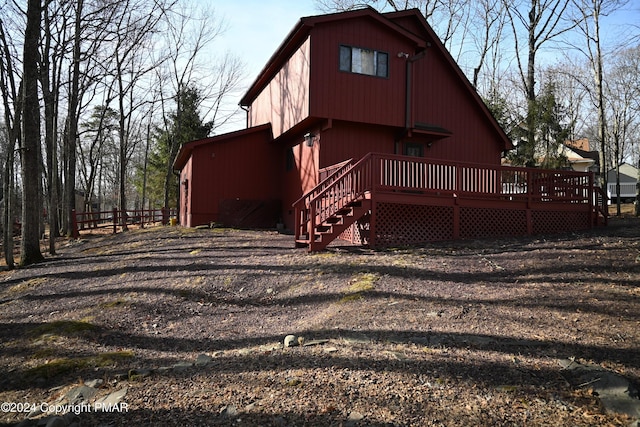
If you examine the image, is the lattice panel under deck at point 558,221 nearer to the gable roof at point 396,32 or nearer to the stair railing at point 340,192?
the gable roof at point 396,32

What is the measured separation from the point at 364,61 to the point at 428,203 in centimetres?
581

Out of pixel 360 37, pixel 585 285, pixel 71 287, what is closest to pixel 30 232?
pixel 71 287

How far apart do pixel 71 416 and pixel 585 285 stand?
665 cm

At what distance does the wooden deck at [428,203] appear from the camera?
375 inches

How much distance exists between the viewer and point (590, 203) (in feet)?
37.7

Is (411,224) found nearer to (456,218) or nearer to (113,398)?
(456,218)

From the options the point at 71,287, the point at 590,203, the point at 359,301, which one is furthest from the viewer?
the point at 590,203

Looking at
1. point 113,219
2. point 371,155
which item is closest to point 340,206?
point 371,155

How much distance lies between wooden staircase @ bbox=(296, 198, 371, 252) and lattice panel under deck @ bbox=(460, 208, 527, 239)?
2772mm

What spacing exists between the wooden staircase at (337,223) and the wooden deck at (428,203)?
0.07ft

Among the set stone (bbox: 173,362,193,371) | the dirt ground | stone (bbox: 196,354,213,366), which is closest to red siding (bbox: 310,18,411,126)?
the dirt ground

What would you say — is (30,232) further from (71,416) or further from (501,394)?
(501,394)

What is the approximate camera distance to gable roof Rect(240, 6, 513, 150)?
12.5m

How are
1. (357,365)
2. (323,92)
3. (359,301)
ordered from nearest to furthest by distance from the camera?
(357,365) < (359,301) < (323,92)
